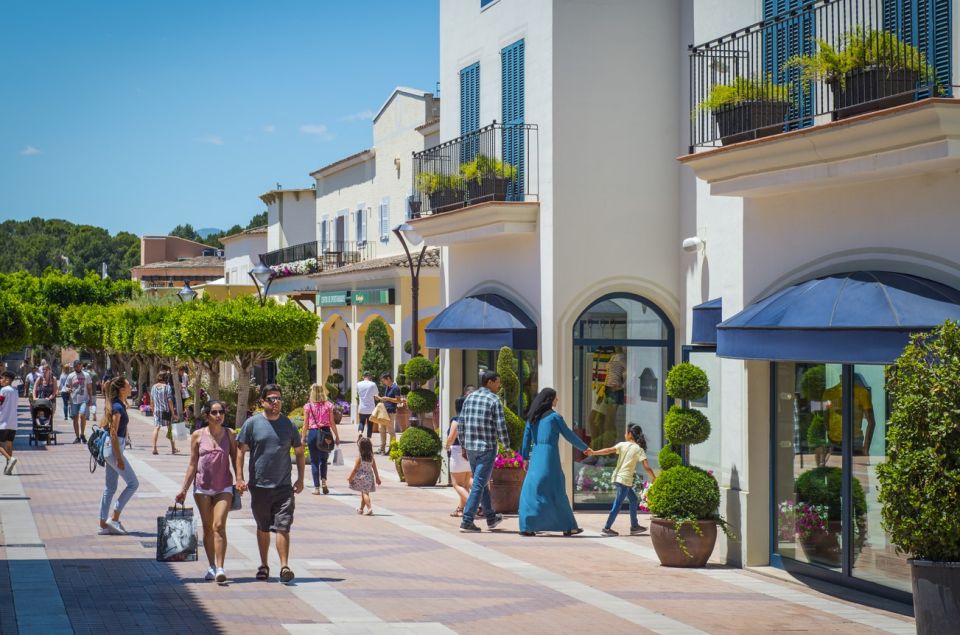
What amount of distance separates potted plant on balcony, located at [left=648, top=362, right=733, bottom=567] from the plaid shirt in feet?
9.51

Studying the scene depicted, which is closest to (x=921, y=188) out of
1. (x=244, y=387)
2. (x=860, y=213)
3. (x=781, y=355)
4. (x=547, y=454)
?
(x=860, y=213)

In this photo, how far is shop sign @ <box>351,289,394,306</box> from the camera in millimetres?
36094

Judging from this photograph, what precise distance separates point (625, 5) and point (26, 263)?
130m

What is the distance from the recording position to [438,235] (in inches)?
852

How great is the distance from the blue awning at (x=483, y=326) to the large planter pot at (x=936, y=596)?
34.2 ft

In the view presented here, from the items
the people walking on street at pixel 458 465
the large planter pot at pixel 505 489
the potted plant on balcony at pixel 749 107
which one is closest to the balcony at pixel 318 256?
the large planter pot at pixel 505 489

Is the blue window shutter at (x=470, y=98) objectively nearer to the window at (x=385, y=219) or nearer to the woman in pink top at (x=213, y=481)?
the woman in pink top at (x=213, y=481)

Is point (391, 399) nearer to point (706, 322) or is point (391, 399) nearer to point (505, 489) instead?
point (505, 489)

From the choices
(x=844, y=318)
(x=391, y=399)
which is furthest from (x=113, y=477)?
(x=391, y=399)

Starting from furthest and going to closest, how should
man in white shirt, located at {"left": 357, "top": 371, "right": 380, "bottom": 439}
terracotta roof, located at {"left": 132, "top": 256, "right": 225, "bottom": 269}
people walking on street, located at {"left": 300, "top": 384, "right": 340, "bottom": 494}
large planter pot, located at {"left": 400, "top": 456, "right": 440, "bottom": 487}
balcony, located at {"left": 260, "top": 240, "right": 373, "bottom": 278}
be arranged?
terracotta roof, located at {"left": 132, "top": 256, "right": 225, "bottom": 269}, balcony, located at {"left": 260, "top": 240, "right": 373, "bottom": 278}, man in white shirt, located at {"left": 357, "top": 371, "right": 380, "bottom": 439}, large planter pot, located at {"left": 400, "top": 456, "right": 440, "bottom": 487}, people walking on street, located at {"left": 300, "top": 384, "right": 340, "bottom": 494}

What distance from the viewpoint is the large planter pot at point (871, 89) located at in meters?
10.9

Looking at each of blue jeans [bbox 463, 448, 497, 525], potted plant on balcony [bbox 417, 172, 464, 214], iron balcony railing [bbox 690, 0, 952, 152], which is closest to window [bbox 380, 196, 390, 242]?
potted plant on balcony [bbox 417, 172, 464, 214]

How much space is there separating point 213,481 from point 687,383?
204 inches

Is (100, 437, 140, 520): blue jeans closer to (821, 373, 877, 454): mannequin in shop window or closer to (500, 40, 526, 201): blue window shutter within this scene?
(500, 40, 526, 201): blue window shutter
